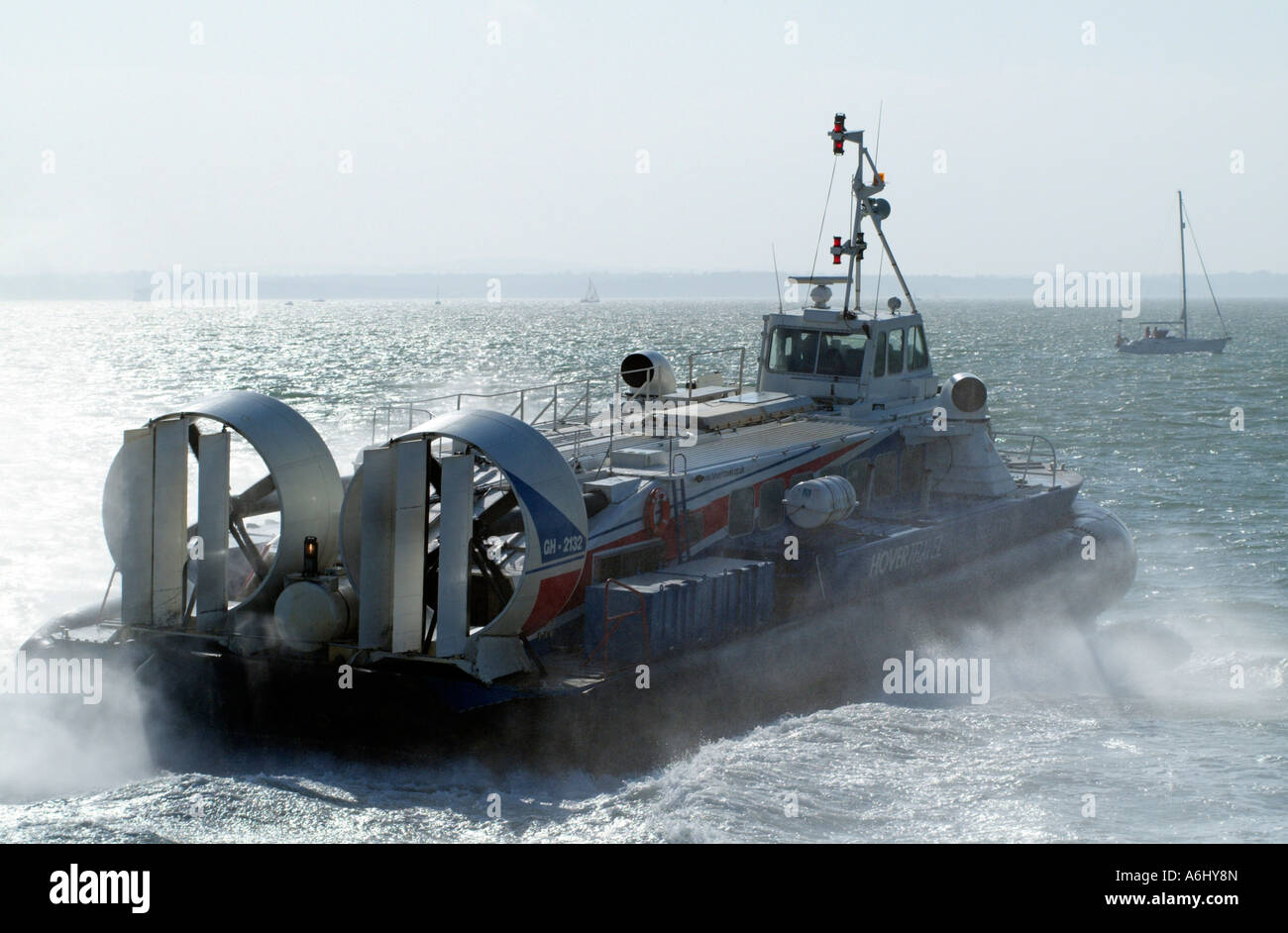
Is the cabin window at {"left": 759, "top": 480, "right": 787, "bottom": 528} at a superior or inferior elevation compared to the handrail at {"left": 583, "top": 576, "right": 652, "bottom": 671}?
superior

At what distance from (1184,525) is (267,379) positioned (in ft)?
132

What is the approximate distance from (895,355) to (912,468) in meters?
1.50

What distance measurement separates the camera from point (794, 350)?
17203 millimetres

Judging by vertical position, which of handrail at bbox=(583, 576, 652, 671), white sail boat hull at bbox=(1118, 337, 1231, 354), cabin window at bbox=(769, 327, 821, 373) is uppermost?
white sail boat hull at bbox=(1118, 337, 1231, 354)

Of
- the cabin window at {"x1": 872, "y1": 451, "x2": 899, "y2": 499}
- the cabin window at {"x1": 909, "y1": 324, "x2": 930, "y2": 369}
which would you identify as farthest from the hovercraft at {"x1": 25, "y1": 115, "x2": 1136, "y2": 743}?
the cabin window at {"x1": 909, "y1": 324, "x2": 930, "y2": 369}

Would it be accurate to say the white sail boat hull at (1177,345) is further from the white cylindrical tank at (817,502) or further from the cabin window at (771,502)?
the white cylindrical tank at (817,502)

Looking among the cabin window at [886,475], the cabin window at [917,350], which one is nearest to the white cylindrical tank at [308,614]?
the cabin window at [886,475]

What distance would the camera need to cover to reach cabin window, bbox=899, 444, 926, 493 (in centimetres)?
1700

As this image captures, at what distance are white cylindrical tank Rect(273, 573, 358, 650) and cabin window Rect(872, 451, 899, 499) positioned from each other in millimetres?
7473

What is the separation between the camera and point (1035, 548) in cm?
1742

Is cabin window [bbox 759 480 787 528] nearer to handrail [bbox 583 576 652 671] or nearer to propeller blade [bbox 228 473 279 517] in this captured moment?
handrail [bbox 583 576 652 671]

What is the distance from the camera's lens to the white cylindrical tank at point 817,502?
1340cm
